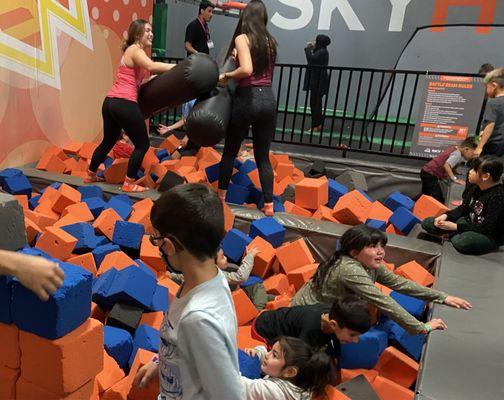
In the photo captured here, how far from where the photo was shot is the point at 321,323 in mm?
2299

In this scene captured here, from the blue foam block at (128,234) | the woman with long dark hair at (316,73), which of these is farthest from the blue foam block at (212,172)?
the woman with long dark hair at (316,73)

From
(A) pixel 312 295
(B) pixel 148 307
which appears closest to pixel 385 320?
(A) pixel 312 295

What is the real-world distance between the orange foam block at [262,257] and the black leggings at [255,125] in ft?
1.77

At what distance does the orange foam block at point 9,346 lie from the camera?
1.58 meters

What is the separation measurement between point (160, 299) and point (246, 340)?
20.5 inches

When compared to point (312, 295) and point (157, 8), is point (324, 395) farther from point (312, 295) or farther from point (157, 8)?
point (157, 8)

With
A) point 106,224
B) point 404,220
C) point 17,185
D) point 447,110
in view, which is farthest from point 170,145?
point 447,110

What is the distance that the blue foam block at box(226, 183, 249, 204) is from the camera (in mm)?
4156

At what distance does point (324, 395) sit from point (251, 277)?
138cm

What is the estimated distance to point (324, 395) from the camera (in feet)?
6.31

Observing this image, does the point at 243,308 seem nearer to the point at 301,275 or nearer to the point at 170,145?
the point at 301,275

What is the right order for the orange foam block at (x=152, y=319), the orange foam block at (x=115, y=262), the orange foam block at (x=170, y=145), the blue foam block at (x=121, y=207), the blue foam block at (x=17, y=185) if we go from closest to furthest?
1. the orange foam block at (x=152, y=319)
2. the orange foam block at (x=115, y=262)
3. the blue foam block at (x=121, y=207)
4. the blue foam block at (x=17, y=185)
5. the orange foam block at (x=170, y=145)

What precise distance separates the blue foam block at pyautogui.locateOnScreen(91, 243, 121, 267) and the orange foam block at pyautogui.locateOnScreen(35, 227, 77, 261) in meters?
0.14

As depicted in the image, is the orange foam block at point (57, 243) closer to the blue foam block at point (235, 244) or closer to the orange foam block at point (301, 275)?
the blue foam block at point (235, 244)
